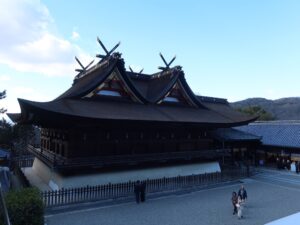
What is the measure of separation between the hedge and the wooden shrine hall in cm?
550

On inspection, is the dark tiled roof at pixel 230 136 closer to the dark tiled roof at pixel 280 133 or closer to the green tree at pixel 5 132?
the dark tiled roof at pixel 280 133

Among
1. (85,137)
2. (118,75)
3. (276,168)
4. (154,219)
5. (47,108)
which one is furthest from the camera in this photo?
(276,168)

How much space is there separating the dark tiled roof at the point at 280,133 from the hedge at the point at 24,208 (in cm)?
2760

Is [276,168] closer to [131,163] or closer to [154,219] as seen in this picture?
[131,163]

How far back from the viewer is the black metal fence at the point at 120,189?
15438 mm

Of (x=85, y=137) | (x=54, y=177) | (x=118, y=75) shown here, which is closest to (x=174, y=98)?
(x=118, y=75)

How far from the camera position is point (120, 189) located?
1788 cm

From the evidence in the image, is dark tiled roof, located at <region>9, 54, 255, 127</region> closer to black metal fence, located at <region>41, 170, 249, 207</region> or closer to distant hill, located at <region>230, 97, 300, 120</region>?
black metal fence, located at <region>41, 170, 249, 207</region>

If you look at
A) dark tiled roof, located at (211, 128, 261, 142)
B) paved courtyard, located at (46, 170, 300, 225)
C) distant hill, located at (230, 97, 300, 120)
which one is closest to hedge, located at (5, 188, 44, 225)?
paved courtyard, located at (46, 170, 300, 225)

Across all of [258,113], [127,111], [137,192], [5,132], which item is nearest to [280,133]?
[127,111]

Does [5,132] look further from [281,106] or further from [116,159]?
[281,106]

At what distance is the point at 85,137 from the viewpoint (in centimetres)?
1886

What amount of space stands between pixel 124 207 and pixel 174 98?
44.3 ft

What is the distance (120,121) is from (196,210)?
295 inches
